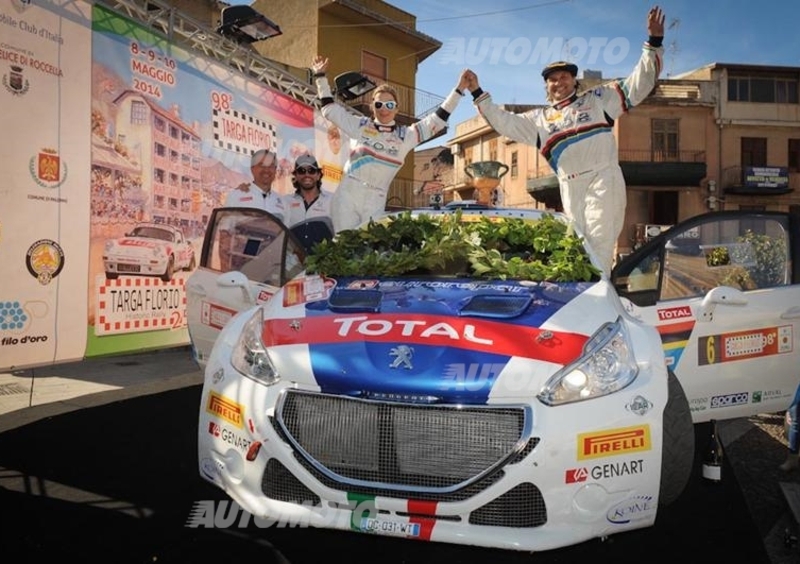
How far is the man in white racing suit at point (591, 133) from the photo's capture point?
447 centimetres

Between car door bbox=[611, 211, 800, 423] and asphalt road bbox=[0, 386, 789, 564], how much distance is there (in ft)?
1.89

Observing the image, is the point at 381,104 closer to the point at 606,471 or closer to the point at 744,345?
the point at 744,345

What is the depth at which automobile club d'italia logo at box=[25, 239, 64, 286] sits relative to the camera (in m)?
5.14

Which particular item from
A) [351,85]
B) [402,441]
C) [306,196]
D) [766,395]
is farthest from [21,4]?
[351,85]

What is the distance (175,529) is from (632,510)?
6.10ft

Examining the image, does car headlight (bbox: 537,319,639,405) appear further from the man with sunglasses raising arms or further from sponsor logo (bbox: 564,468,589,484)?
the man with sunglasses raising arms

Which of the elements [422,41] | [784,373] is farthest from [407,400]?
[422,41]

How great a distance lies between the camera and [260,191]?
622cm

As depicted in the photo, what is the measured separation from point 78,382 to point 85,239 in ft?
4.38

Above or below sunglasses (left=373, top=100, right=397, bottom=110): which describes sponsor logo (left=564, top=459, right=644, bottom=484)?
below

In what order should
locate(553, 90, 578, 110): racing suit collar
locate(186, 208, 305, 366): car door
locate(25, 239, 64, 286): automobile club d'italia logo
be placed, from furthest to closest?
locate(25, 239, 64, 286): automobile club d'italia logo, locate(553, 90, 578, 110): racing suit collar, locate(186, 208, 305, 366): car door

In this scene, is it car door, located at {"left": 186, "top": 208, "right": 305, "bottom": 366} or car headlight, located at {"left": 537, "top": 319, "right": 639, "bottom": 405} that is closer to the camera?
car headlight, located at {"left": 537, "top": 319, "right": 639, "bottom": 405}

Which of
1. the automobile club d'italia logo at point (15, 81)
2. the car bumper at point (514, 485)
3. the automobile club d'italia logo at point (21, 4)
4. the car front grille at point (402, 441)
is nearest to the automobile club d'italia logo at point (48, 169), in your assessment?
the automobile club d'italia logo at point (15, 81)

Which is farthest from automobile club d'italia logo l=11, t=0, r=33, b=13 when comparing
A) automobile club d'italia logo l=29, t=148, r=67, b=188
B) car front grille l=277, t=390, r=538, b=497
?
car front grille l=277, t=390, r=538, b=497
